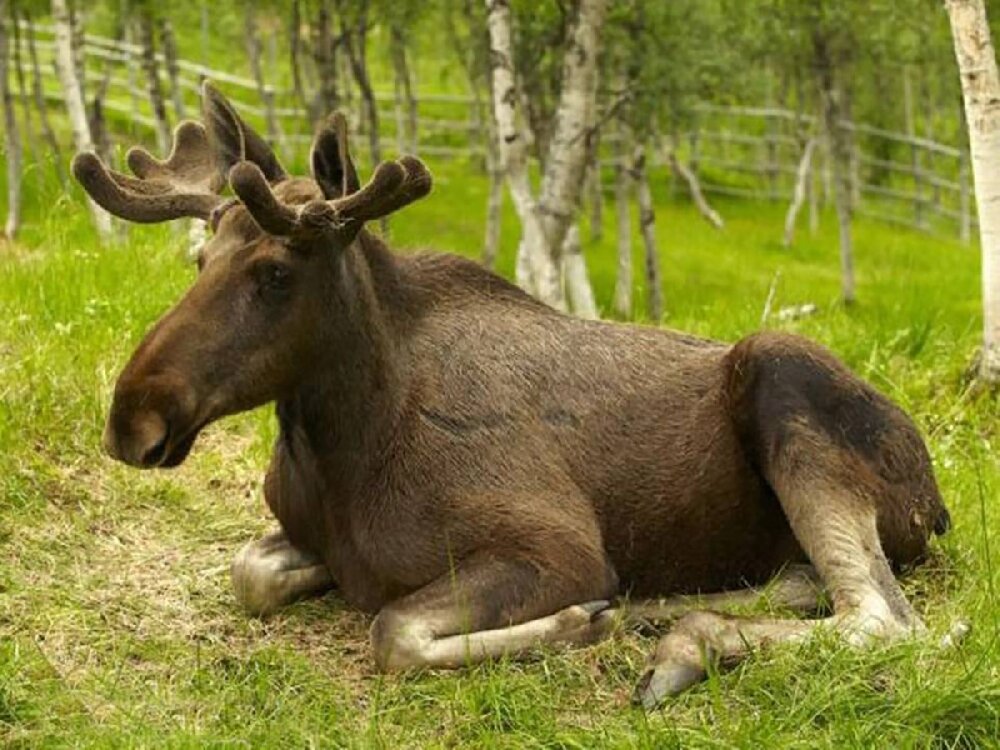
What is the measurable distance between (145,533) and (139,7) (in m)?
21.5

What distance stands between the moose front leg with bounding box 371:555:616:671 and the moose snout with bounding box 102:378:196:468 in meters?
0.95

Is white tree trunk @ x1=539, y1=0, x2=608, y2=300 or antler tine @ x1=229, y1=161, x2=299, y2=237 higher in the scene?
antler tine @ x1=229, y1=161, x2=299, y2=237

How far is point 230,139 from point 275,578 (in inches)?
64.2

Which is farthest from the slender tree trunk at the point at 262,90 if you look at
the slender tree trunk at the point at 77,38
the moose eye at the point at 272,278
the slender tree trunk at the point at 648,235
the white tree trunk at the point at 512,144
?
the moose eye at the point at 272,278

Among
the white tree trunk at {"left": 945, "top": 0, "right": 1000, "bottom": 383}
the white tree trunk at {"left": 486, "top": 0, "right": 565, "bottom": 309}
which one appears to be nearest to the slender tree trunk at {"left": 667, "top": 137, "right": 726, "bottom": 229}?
the white tree trunk at {"left": 486, "top": 0, "right": 565, "bottom": 309}

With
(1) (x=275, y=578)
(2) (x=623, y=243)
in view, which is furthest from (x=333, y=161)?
(2) (x=623, y=243)

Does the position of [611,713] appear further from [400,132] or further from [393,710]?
[400,132]

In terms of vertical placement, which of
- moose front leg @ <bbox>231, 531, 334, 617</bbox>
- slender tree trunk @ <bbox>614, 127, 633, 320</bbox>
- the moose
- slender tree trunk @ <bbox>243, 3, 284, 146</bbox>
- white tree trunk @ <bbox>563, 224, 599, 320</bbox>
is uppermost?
the moose

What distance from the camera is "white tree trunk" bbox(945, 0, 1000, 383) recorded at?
32.4 ft

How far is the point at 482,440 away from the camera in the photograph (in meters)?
6.42

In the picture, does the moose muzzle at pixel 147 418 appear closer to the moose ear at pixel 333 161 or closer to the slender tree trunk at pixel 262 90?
the moose ear at pixel 333 161

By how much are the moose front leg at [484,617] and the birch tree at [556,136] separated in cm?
963

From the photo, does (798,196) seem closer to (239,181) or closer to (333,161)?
(333,161)

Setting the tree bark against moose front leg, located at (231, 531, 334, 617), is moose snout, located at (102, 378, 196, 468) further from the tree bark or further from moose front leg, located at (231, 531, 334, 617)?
the tree bark
